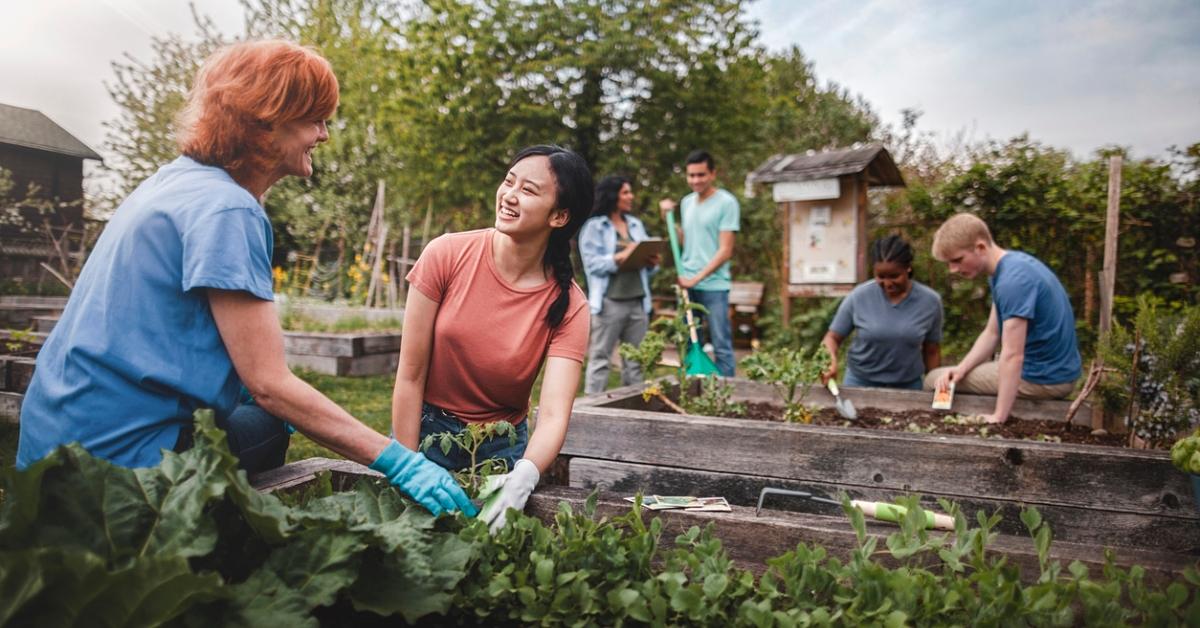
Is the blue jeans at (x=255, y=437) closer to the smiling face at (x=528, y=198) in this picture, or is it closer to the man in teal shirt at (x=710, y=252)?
the smiling face at (x=528, y=198)

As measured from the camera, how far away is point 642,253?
498cm

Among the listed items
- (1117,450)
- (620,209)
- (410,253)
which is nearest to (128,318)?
(1117,450)

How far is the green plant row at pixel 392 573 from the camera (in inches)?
36.3

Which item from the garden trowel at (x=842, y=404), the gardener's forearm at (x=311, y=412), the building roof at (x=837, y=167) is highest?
the building roof at (x=837, y=167)

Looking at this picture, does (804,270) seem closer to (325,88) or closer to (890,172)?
(890,172)

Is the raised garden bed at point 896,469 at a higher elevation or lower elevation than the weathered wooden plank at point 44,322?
lower

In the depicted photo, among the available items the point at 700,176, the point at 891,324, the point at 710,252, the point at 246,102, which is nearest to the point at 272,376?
the point at 246,102

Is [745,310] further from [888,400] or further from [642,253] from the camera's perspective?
[888,400]

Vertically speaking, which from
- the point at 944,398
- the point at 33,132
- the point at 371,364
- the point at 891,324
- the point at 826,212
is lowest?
the point at 371,364

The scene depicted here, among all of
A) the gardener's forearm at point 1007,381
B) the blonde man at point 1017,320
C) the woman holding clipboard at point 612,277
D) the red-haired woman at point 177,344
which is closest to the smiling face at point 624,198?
the woman holding clipboard at point 612,277

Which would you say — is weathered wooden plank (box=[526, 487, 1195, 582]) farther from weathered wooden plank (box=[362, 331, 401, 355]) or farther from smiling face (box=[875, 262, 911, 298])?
weathered wooden plank (box=[362, 331, 401, 355])

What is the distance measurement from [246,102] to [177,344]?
519 millimetres

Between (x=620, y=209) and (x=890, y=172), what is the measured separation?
3.24 metres

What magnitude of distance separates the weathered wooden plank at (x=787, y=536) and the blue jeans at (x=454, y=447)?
67 centimetres
